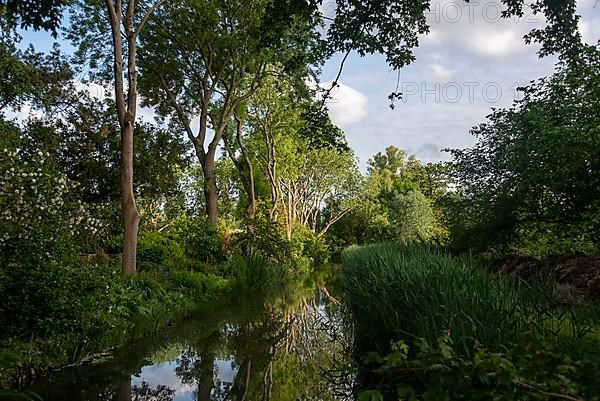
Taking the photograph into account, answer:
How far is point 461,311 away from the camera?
9.21 feet

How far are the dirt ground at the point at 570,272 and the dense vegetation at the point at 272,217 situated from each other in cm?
15

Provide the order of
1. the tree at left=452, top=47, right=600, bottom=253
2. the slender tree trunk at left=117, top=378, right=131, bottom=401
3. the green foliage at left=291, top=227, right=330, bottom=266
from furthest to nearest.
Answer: the green foliage at left=291, top=227, right=330, bottom=266 → the tree at left=452, top=47, right=600, bottom=253 → the slender tree trunk at left=117, top=378, right=131, bottom=401

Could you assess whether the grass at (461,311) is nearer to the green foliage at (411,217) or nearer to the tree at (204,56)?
the tree at (204,56)

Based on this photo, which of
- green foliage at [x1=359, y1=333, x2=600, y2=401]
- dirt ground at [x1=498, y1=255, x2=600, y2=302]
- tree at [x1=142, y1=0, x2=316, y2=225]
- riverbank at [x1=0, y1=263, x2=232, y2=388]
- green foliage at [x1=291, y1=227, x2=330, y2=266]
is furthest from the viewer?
green foliage at [x1=291, y1=227, x2=330, y2=266]

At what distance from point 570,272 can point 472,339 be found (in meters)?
3.60

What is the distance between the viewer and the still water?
4.38 m

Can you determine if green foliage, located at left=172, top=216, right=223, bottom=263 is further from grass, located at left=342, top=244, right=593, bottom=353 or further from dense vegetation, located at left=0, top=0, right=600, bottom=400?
grass, located at left=342, top=244, right=593, bottom=353

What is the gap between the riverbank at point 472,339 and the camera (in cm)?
158

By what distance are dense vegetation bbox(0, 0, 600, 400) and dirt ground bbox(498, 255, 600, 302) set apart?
0.15 metres

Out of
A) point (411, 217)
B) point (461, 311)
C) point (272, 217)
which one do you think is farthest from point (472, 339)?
point (411, 217)

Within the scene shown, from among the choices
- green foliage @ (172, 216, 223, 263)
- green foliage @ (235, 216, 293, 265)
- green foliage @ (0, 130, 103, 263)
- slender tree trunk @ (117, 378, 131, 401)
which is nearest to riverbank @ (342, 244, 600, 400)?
slender tree trunk @ (117, 378, 131, 401)

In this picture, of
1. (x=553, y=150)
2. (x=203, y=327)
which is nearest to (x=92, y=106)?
(x=203, y=327)

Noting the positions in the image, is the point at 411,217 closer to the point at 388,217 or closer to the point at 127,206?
the point at 388,217

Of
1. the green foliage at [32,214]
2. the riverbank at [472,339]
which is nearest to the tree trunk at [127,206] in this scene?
the green foliage at [32,214]
